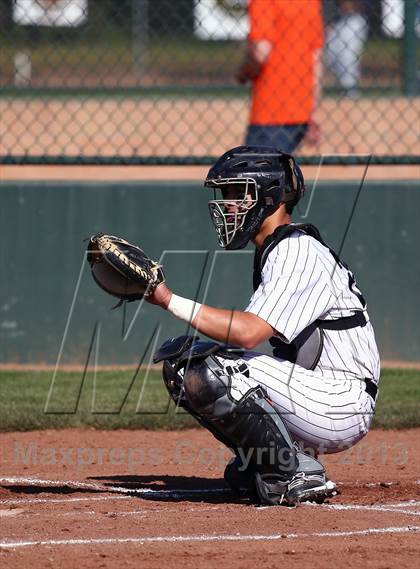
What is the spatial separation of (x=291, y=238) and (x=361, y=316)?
439 mm

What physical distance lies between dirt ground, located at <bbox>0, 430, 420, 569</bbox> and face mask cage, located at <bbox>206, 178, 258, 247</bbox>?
1.05 metres

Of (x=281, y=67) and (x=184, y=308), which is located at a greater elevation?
(x=281, y=67)

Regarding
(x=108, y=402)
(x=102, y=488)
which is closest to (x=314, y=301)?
(x=102, y=488)

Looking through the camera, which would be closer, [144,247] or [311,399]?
[311,399]

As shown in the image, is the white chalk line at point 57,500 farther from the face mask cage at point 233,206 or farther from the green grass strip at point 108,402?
the green grass strip at point 108,402

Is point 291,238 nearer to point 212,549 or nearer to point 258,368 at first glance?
point 258,368

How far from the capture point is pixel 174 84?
14.0 m

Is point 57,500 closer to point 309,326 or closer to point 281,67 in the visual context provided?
point 309,326

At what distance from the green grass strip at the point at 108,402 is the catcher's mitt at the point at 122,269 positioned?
214 centimetres

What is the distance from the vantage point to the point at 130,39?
14.1 metres

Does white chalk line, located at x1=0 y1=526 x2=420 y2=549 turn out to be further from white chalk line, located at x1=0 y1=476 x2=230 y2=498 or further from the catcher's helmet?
the catcher's helmet

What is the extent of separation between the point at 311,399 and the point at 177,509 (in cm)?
65

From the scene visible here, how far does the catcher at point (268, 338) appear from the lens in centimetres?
404

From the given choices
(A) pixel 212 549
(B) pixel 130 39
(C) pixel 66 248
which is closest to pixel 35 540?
(A) pixel 212 549
